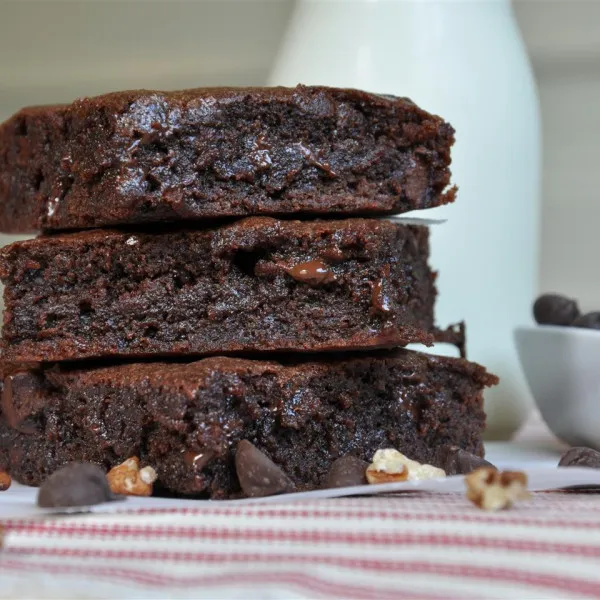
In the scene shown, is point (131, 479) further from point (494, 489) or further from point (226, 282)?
point (494, 489)

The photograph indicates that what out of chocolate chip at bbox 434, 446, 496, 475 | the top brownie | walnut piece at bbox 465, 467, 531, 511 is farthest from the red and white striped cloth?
the top brownie

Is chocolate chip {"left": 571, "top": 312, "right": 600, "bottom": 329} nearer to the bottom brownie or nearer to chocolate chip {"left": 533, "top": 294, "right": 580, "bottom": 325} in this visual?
chocolate chip {"left": 533, "top": 294, "right": 580, "bottom": 325}

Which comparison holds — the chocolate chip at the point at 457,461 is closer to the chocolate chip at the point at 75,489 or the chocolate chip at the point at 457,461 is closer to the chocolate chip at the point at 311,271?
the chocolate chip at the point at 311,271

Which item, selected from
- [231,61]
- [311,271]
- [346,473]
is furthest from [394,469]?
[231,61]

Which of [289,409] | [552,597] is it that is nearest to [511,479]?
[552,597]

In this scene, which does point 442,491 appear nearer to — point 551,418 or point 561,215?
point 551,418

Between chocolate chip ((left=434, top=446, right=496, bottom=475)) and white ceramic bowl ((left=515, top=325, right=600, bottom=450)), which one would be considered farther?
white ceramic bowl ((left=515, top=325, right=600, bottom=450))
